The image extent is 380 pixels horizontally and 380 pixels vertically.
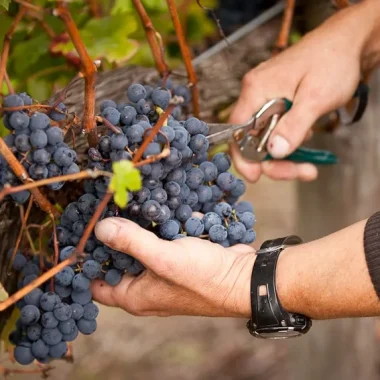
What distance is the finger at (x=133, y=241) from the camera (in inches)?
33.5

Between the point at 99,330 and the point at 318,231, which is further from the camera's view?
the point at 99,330

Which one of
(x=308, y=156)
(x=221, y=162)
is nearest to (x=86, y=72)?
(x=221, y=162)

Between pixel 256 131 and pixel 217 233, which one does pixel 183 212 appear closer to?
pixel 217 233

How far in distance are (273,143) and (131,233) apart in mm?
493

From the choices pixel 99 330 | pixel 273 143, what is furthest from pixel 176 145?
pixel 99 330

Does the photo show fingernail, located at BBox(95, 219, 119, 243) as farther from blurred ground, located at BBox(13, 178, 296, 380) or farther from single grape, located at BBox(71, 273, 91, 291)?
blurred ground, located at BBox(13, 178, 296, 380)

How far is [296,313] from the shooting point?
3.23 feet

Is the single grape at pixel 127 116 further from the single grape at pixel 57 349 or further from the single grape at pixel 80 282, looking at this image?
the single grape at pixel 57 349

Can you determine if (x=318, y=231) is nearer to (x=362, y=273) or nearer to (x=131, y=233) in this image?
(x=362, y=273)

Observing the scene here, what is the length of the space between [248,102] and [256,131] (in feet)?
0.25

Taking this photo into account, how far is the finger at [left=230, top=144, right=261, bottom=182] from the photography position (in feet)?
4.49

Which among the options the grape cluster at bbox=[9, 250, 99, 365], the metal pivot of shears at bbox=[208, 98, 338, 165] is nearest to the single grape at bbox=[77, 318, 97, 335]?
the grape cluster at bbox=[9, 250, 99, 365]

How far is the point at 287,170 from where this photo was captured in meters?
1.45

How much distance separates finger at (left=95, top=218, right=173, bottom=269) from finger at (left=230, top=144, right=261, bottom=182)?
508 mm
